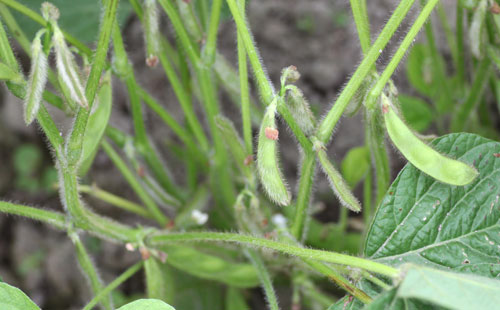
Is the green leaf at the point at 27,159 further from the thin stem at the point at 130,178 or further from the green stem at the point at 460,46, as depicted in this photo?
the green stem at the point at 460,46

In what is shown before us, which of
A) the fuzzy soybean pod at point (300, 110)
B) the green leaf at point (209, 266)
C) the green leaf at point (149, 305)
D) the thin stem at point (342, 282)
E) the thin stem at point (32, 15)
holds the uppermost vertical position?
the thin stem at point (32, 15)

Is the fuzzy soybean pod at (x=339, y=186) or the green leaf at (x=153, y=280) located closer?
the fuzzy soybean pod at (x=339, y=186)

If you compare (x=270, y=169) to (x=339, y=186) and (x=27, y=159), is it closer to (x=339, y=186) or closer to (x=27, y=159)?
(x=339, y=186)

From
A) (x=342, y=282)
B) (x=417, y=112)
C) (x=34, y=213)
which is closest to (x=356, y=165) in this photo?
(x=417, y=112)

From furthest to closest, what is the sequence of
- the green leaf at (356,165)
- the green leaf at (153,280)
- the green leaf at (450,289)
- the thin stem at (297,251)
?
the green leaf at (356,165), the green leaf at (153,280), the thin stem at (297,251), the green leaf at (450,289)

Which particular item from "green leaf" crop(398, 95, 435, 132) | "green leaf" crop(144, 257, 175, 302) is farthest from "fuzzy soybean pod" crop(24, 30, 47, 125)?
"green leaf" crop(398, 95, 435, 132)

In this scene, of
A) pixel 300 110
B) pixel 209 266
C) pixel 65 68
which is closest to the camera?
pixel 65 68

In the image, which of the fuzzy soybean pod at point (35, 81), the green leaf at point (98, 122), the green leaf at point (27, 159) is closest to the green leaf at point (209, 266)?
the green leaf at point (98, 122)

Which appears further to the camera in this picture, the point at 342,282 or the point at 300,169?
the point at 300,169
